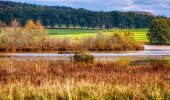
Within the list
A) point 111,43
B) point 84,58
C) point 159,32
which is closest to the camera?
point 84,58

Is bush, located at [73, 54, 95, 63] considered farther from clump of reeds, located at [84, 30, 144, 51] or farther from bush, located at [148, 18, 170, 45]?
bush, located at [148, 18, 170, 45]

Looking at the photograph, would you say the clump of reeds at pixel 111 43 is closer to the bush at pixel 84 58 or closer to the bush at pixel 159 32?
the bush at pixel 159 32

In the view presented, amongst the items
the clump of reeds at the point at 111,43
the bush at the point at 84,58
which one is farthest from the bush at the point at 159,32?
the bush at the point at 84,58

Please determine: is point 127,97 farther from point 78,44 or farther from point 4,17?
point 4,17

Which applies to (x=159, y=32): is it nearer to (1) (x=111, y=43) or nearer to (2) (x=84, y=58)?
(1) (x=111, y=43)

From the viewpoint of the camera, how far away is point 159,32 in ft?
444

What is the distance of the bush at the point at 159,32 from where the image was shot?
5344 inches

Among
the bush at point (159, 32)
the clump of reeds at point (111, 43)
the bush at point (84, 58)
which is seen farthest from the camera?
the bush at point (159, 32)

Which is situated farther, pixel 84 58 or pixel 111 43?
pixel 111 43

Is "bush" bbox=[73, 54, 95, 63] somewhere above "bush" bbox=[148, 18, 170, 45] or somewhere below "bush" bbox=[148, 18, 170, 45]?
above

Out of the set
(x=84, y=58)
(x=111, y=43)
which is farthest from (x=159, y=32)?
(x=84, y=58)

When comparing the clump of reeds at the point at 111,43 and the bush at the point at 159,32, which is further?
the bush at the point at 159,32

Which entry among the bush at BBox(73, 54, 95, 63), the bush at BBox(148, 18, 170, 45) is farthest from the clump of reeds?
the bush at BBox(73, 54, 95, 63)

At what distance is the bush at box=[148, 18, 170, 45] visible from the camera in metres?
136
